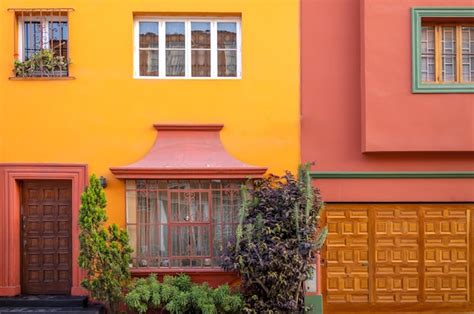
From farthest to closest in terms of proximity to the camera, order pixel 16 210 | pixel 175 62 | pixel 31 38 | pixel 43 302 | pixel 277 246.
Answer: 1. pixel 175 62
2. pixel 31 38
3. pixel 16 210
4. pixel 43 302
5. pixel 277 246

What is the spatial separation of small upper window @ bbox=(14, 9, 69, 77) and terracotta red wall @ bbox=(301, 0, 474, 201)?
424cm

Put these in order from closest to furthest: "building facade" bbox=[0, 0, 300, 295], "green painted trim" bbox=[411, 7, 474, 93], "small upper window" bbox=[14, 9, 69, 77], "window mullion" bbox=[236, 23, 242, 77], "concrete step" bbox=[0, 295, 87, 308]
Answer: "concrete step" bbox=[0, 295, 87, 308] → "green painted trim" bbox=[411, 7, 474, 93] → "building facade" bbox=[0, 0, 300, 295] → "small upper window" bbox=[14, 9, 69, 77] → "window mullion" bbox=[236, 23, 242, 77]

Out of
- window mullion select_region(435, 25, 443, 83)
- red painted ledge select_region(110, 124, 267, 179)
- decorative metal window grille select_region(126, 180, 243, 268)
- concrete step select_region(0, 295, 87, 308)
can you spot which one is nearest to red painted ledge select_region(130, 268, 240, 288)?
decorative metal window grille select_region(126, 180, 243, 268)

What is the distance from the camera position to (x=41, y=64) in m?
9.48

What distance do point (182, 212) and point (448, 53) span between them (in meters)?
5.49

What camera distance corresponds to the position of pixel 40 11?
9.49 metres

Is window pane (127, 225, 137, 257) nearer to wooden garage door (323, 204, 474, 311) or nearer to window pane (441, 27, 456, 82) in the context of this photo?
wooden garage door (323, 204, 474, 311)

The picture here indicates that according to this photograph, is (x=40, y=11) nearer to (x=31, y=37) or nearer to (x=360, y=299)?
(x=31, y=37)

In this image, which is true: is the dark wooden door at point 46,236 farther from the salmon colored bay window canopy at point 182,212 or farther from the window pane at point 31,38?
the window pane at point 31,38

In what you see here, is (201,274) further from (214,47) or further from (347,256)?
(214,47)

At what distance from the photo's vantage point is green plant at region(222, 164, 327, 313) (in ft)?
27.2

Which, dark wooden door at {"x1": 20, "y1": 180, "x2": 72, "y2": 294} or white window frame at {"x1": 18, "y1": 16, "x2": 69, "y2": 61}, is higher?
white window frame at {"x1": 18, "y1": 16, "x2": 69, "y2": 61}

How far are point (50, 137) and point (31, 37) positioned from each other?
187cm

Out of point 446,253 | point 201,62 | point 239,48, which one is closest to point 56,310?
point 201,62
